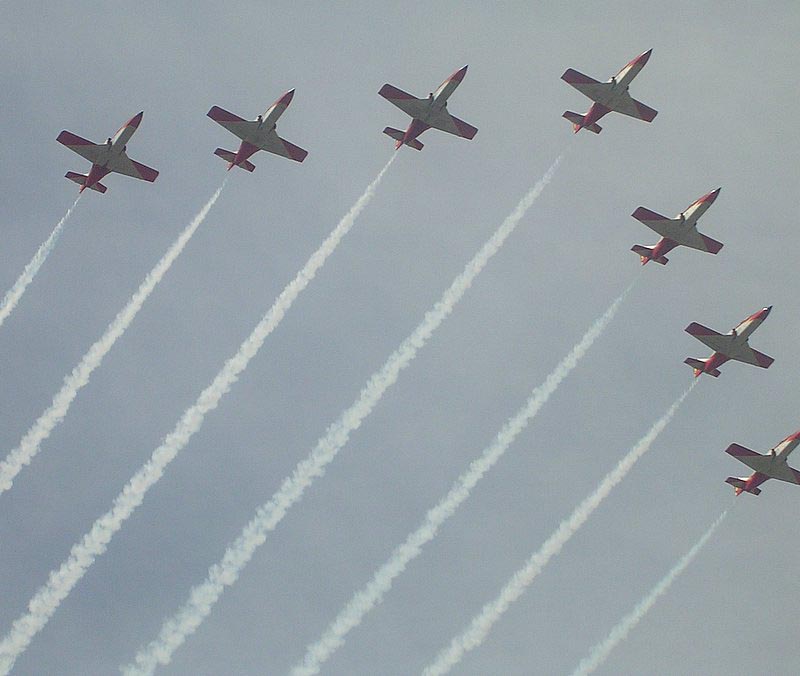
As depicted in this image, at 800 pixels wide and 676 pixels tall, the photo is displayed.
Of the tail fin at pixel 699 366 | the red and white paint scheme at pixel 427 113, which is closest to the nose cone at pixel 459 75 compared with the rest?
the red and white paint scheme at pixel 427 113

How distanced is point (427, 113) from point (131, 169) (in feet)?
80.6

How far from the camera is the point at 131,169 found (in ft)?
489

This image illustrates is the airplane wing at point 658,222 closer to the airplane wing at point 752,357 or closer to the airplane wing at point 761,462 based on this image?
the airplane wing at point 752,357

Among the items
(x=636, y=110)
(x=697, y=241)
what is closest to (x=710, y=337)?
(x=697, y=241)

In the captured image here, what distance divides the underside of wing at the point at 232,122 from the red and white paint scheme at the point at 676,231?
3151 cm

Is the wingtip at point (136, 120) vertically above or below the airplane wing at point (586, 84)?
below

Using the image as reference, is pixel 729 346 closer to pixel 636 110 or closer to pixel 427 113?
pixel 636 110

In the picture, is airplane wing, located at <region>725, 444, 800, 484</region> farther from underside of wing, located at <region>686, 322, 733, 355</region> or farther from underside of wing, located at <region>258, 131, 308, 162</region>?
underside of wing, located at <region>258, 131, 308, 162</region>

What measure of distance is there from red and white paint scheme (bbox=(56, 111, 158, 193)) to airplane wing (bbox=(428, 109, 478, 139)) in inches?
922

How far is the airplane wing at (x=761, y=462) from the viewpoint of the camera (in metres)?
148

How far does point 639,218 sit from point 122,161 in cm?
4188

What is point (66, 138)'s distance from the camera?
144875mm

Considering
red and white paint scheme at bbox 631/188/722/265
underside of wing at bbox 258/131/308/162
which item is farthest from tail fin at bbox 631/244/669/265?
underside of wing at bbox 258/131/308/162

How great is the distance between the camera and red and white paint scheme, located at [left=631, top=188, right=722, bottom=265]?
147 m
